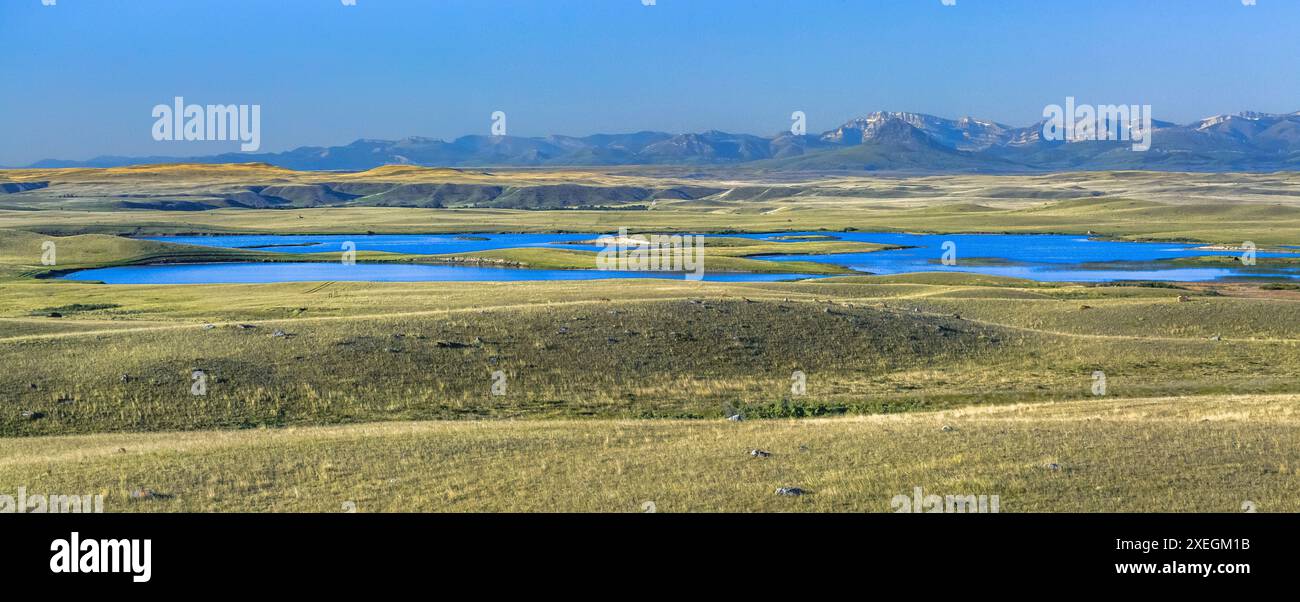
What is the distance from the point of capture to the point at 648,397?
129ft

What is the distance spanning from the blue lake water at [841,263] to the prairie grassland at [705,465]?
61360 mm

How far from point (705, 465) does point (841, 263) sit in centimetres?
8434

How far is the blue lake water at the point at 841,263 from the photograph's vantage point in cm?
9206

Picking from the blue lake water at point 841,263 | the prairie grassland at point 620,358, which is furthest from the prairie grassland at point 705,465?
the blue lake water at point 841,263

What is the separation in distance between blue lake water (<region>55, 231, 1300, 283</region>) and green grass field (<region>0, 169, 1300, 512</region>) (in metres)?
12.8

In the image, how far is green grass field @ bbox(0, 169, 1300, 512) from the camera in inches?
800

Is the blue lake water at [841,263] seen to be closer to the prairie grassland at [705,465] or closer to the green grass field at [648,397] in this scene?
the green grass field at [648,397]

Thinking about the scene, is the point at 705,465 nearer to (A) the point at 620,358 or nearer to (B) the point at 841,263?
(A) the point at 620,358
